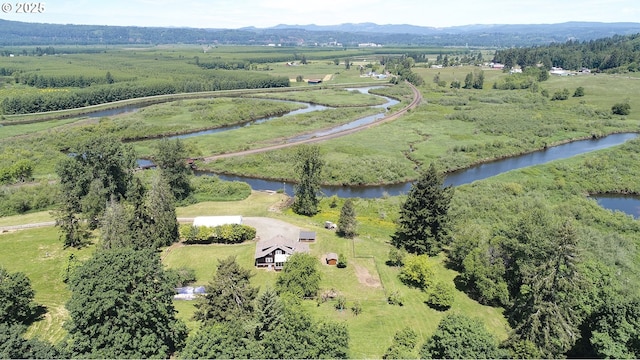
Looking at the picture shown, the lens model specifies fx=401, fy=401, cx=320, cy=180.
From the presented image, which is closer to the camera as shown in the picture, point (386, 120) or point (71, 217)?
point (71, 217)

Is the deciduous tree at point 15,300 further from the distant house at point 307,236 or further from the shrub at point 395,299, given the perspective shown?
the shrub at point 395,299

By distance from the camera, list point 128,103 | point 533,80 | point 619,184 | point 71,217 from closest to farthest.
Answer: point 71,217 → point 619,184 → point 128,103 → point 533,80

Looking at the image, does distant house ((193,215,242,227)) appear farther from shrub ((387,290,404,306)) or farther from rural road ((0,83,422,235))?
shrub ((387,290,404,306))

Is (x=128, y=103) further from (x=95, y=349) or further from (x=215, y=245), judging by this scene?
(x=95, y=349)

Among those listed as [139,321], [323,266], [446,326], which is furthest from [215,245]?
[446,326]

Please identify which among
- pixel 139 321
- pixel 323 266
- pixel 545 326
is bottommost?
pixel 323 266

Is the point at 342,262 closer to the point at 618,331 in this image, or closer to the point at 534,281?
the point at 534,281

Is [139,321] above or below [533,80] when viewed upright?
below

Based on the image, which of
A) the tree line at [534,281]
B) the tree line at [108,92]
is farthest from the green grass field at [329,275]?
the tree line at [108,92]

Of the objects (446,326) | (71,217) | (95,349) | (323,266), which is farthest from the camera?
(71,217)
